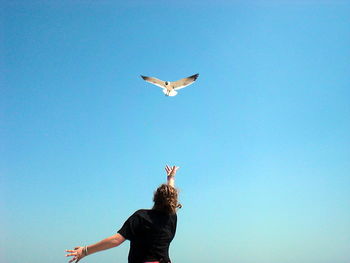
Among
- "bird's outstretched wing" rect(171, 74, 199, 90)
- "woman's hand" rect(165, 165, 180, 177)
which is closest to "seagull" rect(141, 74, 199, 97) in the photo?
"bird's outstretched wing" rect(171, 74, 199, 90)

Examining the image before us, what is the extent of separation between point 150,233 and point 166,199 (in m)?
0.46

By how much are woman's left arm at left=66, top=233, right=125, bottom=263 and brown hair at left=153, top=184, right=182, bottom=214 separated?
64 centimetres

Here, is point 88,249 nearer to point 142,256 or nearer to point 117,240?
point 117,240

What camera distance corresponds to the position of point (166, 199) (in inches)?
174

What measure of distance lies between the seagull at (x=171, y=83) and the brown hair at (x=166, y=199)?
841 inches

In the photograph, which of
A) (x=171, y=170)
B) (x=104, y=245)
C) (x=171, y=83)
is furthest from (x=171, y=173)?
(x=171, y=83)

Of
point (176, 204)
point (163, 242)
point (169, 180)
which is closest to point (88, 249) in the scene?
point (163, 242)

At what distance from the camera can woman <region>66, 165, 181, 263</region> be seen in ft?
13.5

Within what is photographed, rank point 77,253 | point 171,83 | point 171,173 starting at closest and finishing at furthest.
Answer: point 77,253
point 171,173
point 171,83

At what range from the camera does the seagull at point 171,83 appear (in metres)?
25.5

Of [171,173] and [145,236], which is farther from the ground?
[171,173]

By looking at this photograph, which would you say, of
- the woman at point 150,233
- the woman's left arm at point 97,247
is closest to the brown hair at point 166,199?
the woman at point 150,233

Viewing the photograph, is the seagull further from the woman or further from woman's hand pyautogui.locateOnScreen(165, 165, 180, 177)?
the woman

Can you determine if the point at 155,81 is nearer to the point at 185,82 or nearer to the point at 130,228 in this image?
the point at 185,82
